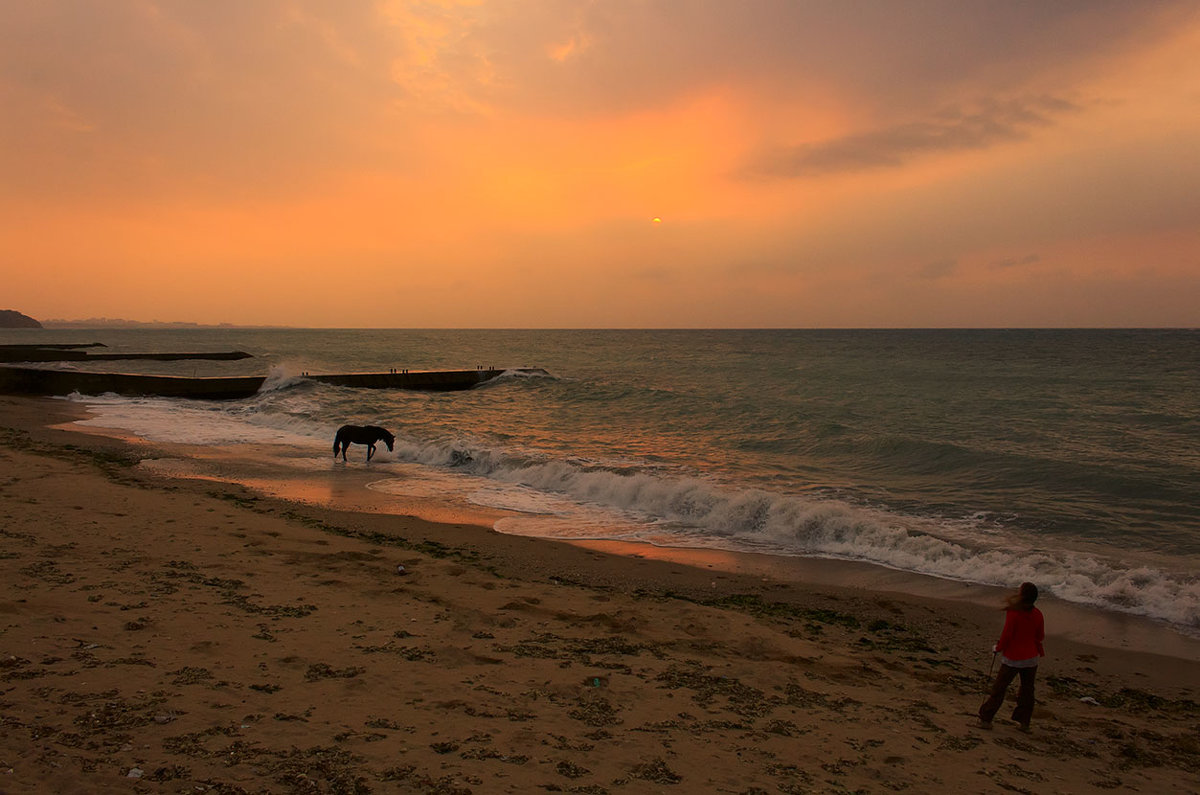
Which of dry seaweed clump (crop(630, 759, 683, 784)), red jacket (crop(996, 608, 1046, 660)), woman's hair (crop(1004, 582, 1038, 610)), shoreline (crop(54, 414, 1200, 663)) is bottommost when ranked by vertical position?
shoreline (crop(54, 414, 1200, 663))

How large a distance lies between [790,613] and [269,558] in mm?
5986

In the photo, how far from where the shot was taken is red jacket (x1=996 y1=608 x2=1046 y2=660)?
5473 mm

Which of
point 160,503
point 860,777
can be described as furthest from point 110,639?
point 160,503

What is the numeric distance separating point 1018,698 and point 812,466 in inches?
467

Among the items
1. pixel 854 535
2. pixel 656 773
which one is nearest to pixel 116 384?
pixel 854 535

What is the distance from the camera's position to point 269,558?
7945 millimetres

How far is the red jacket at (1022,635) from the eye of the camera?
5.47 m

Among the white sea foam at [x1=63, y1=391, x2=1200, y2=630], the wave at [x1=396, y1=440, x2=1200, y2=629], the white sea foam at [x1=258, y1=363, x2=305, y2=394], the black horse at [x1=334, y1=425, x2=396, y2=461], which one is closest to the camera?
the wave at [x1=396, y1=440, x2=1200, y2=629]

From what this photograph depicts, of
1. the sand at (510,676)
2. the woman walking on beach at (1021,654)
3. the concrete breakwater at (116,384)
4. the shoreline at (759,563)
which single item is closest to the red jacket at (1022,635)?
the woman walking on beach at (1021,654)

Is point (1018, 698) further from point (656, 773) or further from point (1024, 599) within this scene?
point (656, 773)

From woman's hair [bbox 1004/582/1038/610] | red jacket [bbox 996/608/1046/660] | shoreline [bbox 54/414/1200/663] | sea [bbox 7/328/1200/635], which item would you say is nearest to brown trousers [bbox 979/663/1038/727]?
red jacket [bbox 996/608/1046/660]

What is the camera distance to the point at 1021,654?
17.9ft

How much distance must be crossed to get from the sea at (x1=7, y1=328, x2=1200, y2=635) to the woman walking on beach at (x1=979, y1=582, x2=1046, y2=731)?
4083 mm

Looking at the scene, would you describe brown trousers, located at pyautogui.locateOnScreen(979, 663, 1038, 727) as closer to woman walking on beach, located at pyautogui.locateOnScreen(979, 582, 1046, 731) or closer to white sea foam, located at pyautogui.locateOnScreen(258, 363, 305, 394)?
woman walking on beach, located at pyautogui.locateOnScreen(979, 582, 1046, 731)
